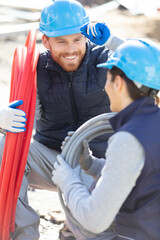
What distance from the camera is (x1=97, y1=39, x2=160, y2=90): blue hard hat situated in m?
2.19

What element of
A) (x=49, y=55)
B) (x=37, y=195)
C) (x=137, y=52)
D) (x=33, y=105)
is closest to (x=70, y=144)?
(x=33, y=105)

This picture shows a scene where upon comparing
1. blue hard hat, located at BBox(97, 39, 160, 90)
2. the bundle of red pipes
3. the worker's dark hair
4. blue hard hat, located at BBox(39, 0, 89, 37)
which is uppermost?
blue hard hat, located at BBox(39, 0, 89, 37)

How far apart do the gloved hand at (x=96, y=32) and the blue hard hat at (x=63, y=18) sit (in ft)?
0.32

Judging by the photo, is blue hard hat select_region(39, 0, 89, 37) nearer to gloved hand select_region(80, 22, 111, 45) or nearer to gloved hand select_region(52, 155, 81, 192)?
gloved hand select_region(80, 22, 111, 45)

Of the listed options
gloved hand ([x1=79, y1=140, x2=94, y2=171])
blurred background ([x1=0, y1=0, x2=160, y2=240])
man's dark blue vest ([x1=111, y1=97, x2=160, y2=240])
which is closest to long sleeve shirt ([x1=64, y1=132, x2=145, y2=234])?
man's dark blue vest ([x1=111, y1=97, x2=160, y2=240])

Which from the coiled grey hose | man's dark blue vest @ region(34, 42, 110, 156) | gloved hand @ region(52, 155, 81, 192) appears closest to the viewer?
gloved hand @ region(52, 155, 81, 192)

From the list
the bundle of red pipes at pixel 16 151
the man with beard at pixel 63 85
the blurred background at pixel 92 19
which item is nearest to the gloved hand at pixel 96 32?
the man with beard at pixel 63 85

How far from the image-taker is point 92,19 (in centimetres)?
1028

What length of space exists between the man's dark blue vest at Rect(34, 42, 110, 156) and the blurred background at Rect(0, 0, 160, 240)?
9.88ft

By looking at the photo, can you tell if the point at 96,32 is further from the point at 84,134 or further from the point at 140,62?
the point at 140,62

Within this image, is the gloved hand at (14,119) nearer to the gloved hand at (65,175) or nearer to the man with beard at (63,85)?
the man with beard at (63,85)

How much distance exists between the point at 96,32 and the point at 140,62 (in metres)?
0.96

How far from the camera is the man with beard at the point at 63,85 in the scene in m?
3.29

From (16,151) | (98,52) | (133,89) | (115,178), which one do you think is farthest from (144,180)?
(98,52)
